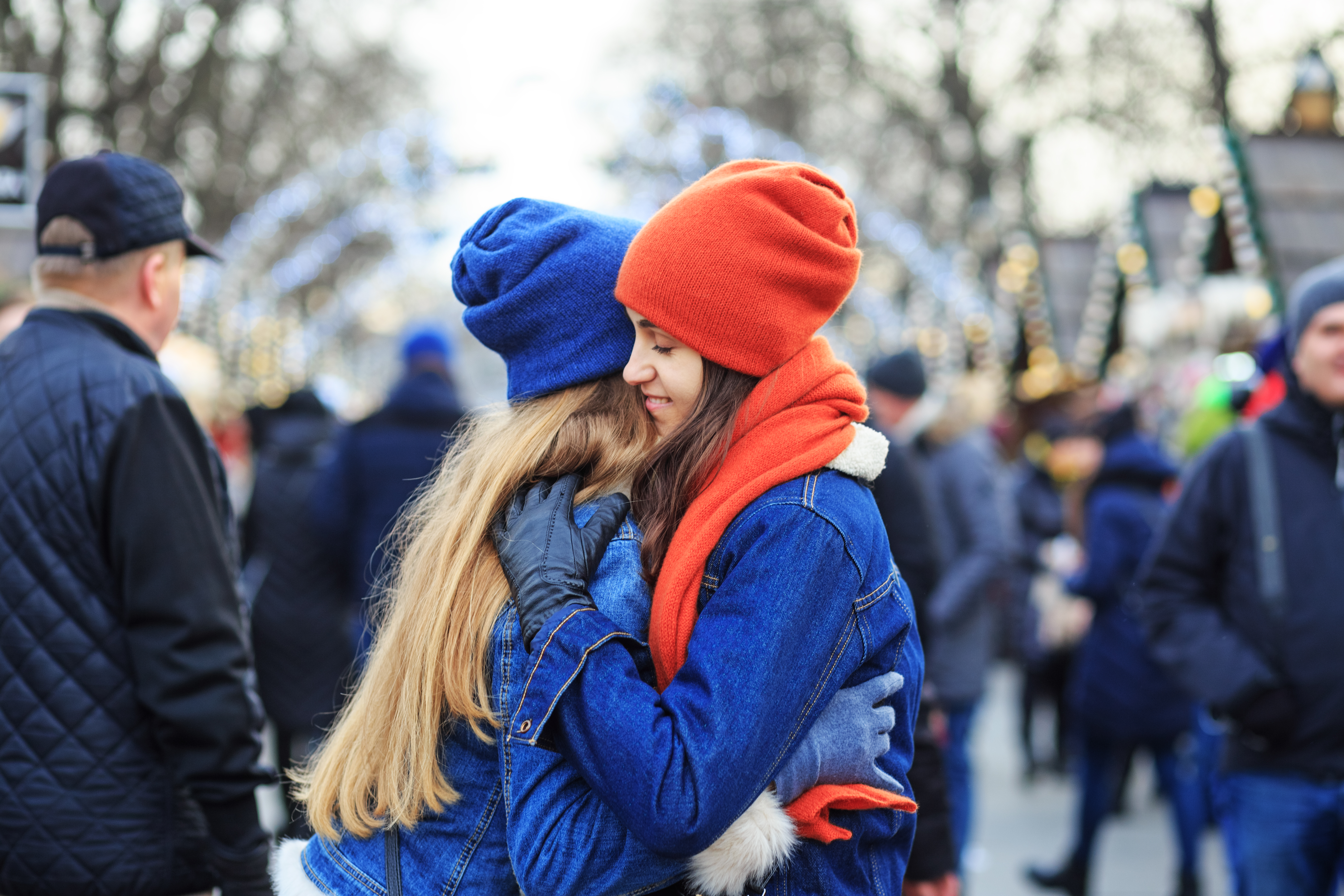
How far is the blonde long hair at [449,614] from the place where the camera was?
1.55 metres

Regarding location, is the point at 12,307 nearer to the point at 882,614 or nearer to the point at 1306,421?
the point at 882,614

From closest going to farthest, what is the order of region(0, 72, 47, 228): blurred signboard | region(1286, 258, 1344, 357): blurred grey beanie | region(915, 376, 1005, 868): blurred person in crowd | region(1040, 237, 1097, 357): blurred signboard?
region(1286, 258, 1344, 357): blurred grey beanie → region(915, 376, 1005, 868): blurred person in crowd → region(0, 72, 47, 228): blurred signboard → region(1040, 237, 1097, 357): blurred signboard

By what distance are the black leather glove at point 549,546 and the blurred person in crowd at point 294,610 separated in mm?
3439

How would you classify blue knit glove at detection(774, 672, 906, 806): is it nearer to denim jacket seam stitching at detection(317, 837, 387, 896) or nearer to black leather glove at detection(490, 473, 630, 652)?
black leather glove at detection(490, 473, 630, 652)

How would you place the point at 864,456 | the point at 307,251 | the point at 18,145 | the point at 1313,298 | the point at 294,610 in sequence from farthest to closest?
the point at 307,251
the point at 18,145
the point at 294,610
the point at 1313,298
the point at 864,456

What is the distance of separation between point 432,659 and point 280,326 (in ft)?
77.8

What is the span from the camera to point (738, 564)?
4.91ft

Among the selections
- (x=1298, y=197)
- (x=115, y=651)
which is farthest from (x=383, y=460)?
(x=1298, y=197)

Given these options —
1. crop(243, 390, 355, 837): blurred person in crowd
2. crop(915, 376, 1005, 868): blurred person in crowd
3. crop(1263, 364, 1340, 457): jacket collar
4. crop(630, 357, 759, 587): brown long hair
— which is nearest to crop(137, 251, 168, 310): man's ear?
crop(630, 357, 759, 587): brown long hair

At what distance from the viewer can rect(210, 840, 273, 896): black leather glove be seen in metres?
2.27

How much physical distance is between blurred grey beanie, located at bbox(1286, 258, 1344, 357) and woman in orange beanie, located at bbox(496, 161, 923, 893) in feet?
6.65

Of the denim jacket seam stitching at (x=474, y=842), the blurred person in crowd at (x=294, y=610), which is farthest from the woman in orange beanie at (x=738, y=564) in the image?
the blurred person in crowd at (x=294, y=610)

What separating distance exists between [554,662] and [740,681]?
0.23m

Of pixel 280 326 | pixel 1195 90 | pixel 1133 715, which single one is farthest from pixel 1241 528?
pixel 280 326
